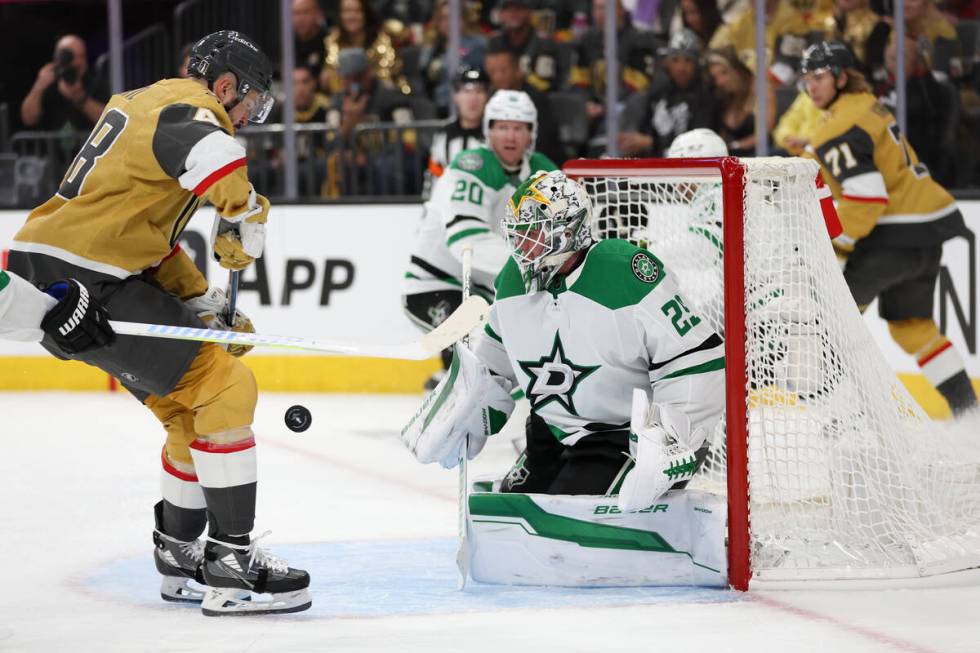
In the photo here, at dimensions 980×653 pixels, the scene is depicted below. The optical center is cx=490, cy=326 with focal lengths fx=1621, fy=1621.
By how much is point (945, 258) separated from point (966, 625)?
339cm

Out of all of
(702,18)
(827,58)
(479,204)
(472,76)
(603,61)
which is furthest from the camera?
(603,61)

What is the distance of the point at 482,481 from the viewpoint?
3889 millimetres

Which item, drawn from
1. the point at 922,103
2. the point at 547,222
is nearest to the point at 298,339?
the point at 547,222

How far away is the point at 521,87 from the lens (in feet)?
22.9

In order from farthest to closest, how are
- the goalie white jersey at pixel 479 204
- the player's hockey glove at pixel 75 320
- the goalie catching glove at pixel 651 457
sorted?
the goalie white jersey at pixel 479 204
the goalie catching glove at pixel 651 457
the player's hockey glove at pixel 75 320

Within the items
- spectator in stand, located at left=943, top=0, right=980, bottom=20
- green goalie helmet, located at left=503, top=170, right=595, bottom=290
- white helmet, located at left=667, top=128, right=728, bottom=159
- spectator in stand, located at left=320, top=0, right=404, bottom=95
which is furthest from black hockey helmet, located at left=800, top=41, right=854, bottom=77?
spectator in stand, located at left=320, top=0, right=404, bottom=95

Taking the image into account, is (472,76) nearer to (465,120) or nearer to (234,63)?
(465,120)

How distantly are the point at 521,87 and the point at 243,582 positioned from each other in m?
4.11

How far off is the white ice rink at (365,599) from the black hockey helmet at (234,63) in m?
1.03

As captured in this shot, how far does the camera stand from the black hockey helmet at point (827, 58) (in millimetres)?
5344

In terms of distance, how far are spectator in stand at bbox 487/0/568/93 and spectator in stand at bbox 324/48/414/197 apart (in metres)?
0.58

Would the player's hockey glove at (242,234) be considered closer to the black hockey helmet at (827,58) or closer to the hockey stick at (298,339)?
the hockey stick at (298,339)

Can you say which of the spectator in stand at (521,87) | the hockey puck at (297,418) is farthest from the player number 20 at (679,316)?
the spectator in stand at (521,87)

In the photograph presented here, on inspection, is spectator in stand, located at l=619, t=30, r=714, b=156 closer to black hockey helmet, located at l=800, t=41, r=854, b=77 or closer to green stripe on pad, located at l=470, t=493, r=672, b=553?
black hockey helmet, located at l=800, t=41, r=854, b=77
